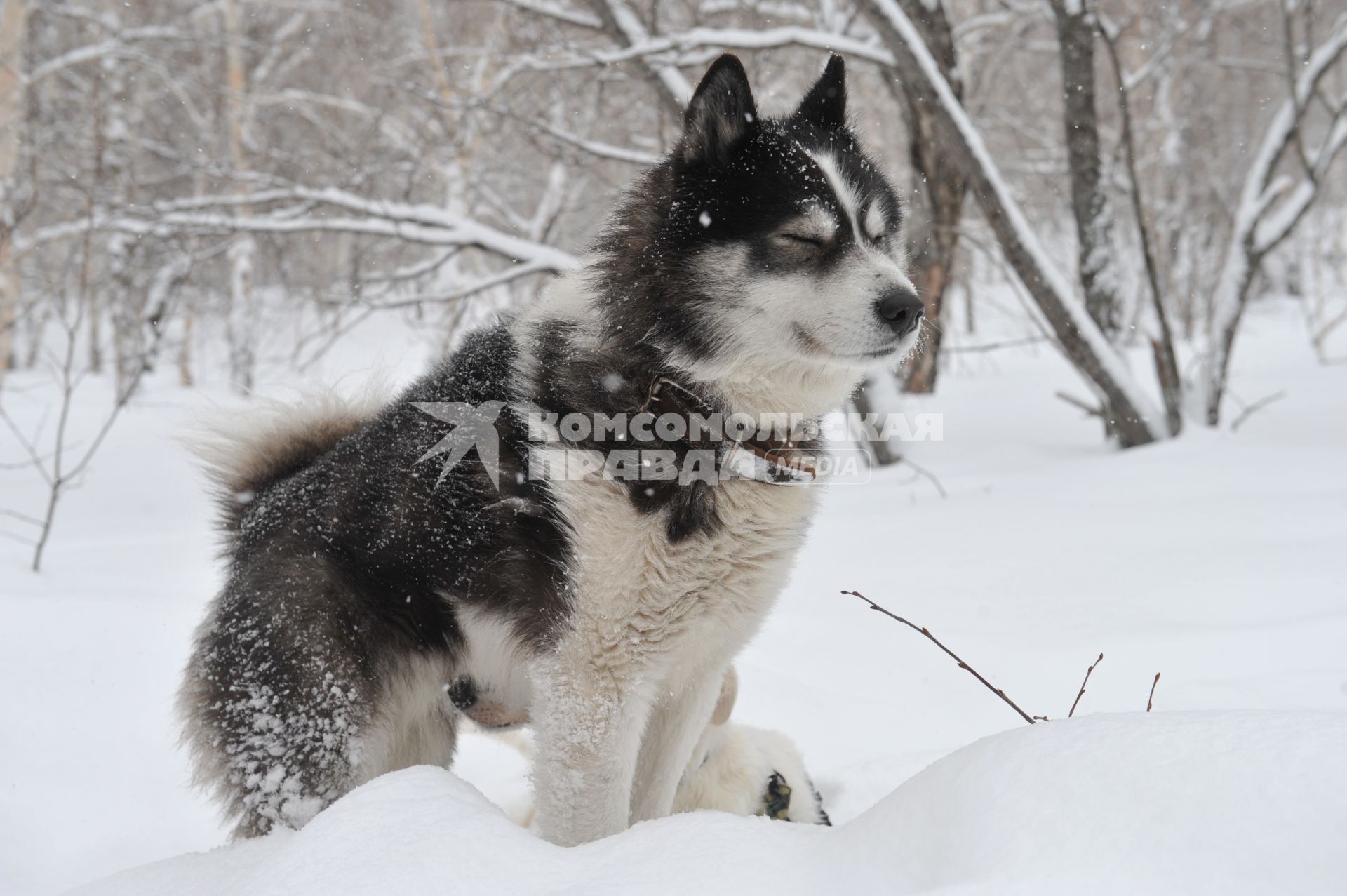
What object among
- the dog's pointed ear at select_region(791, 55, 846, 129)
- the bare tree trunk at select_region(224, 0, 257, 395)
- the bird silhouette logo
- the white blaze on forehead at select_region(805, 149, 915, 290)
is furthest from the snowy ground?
the bare tree trunk at select_region(224, 0, 257, 395)

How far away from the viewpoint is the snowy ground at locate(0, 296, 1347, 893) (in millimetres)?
1045

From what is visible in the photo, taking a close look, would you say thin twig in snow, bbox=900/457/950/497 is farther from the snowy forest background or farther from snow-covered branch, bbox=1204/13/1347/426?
snow-covered branch, bbox=1204/13/1347/426

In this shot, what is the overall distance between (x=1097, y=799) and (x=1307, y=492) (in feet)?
13.7

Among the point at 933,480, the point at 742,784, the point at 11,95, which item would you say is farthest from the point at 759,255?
the point at 11,95

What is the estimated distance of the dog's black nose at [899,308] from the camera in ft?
6.48

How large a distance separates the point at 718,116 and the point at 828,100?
494 millimetres

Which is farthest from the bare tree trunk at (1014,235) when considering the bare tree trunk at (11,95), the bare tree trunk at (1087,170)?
the bare tree trunk at (11,95)

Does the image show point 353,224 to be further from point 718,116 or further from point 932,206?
point 932,206

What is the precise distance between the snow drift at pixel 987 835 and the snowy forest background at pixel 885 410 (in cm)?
1

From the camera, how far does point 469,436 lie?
2.09 m

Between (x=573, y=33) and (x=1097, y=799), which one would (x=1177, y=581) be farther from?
(x=573, y=33)

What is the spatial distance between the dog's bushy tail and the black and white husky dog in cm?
18

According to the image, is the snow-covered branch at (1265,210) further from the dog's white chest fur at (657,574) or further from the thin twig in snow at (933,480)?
the dog's white chest fur at (657,574)

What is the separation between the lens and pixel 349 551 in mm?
2039
